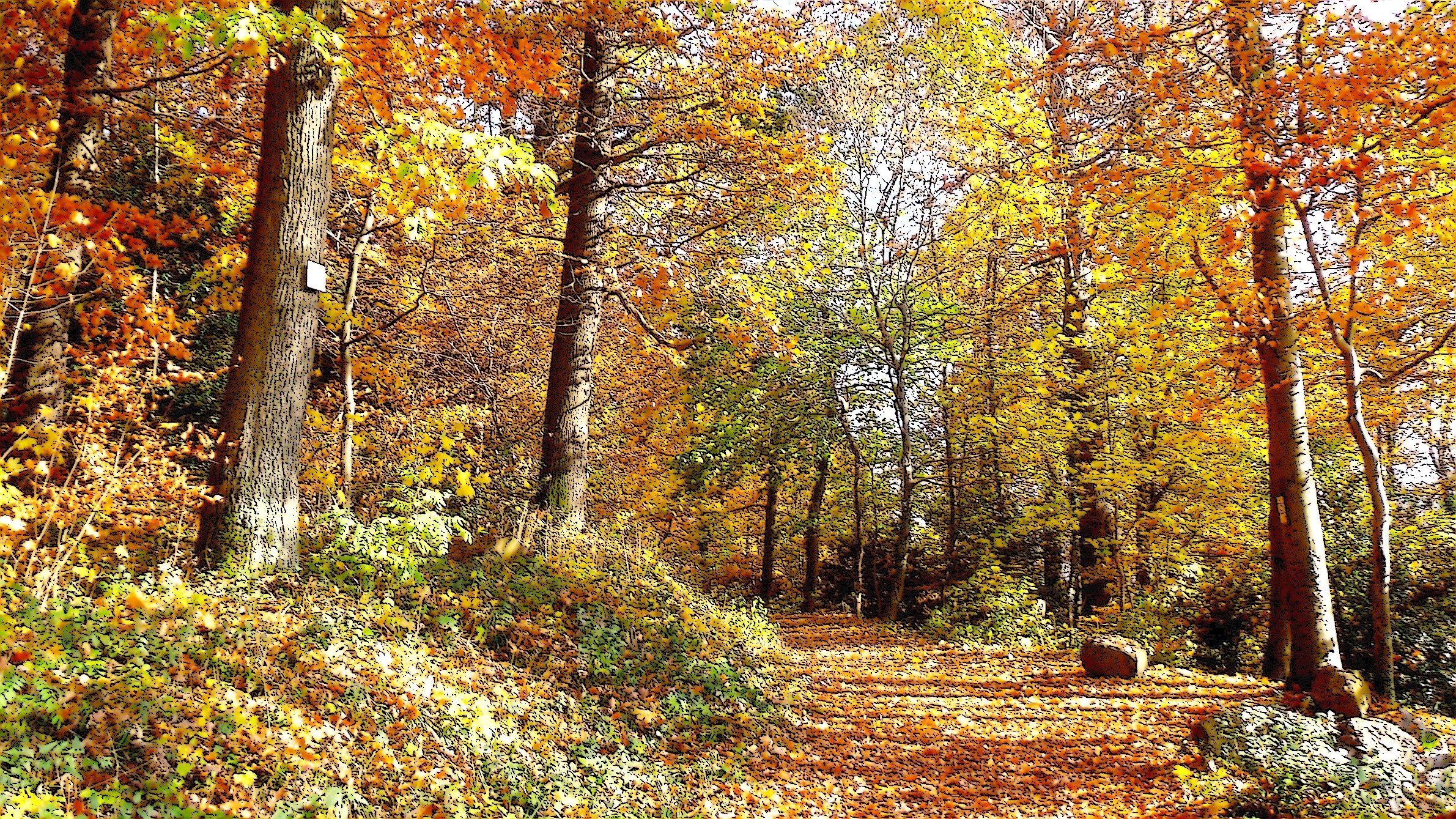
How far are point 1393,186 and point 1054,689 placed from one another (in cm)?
614

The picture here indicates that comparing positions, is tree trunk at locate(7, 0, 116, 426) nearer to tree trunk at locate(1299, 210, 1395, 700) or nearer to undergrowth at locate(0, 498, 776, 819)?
undergrowth at locate(0, 498, 776, 819)

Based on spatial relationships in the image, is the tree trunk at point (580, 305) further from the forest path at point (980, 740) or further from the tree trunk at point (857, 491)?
the tree trunk at point (857, 491)

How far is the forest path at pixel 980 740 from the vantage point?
679cm

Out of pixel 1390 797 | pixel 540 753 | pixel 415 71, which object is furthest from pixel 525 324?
pixel 1390 797

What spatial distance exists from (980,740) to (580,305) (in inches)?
256

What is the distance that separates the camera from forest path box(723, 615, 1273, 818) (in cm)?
679

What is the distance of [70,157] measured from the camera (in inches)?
299

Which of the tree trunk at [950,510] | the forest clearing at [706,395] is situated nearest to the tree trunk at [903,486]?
A: the forest clearing at [706,395]

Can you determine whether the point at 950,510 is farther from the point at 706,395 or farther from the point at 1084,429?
the point at 706,395

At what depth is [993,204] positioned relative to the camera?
15555 mm

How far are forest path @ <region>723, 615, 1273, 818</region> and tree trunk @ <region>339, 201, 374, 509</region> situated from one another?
558 centimetres

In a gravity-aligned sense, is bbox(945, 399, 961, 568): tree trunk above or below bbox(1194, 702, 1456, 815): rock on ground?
above

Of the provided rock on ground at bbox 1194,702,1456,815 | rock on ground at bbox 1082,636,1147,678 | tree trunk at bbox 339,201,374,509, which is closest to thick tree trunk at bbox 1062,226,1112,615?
rock on ground at bbox 1082,636,1147,678

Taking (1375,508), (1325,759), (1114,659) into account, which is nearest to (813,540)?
(1114,659)
